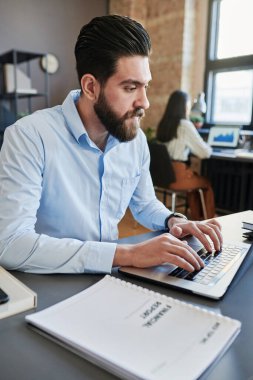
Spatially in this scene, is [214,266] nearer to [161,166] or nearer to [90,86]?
[90,86]

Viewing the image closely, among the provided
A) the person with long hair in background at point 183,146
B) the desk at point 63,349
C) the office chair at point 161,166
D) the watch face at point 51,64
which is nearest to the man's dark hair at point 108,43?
the desk at point 63,349

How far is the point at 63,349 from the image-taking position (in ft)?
1.59

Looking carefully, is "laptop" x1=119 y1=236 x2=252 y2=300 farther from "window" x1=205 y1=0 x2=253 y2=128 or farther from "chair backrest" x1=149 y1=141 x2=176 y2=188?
"window" x1=205 y1=0 x2=253 y2=128

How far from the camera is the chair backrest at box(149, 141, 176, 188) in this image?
10.5 feet

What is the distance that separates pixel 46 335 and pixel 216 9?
4.35m

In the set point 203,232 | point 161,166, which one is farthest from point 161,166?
point 203,232

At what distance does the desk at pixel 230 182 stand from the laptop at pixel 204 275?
2563 millimetres

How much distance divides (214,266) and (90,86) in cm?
65

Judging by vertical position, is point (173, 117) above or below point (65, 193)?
above

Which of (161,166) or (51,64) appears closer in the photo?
(161,166)

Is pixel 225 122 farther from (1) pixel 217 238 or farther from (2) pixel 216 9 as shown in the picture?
(1) pixel 217 238

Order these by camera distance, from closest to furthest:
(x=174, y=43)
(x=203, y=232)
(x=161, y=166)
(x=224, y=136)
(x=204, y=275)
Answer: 1. (x=204, y=275)
2. (x=203, y=232)
3. (x=161, y=166)
4. (x=224, y=136)
5. (x=174, y=43)

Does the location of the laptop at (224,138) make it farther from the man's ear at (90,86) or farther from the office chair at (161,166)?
the man's ear at (90,86)

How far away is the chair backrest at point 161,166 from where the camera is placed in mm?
3213
